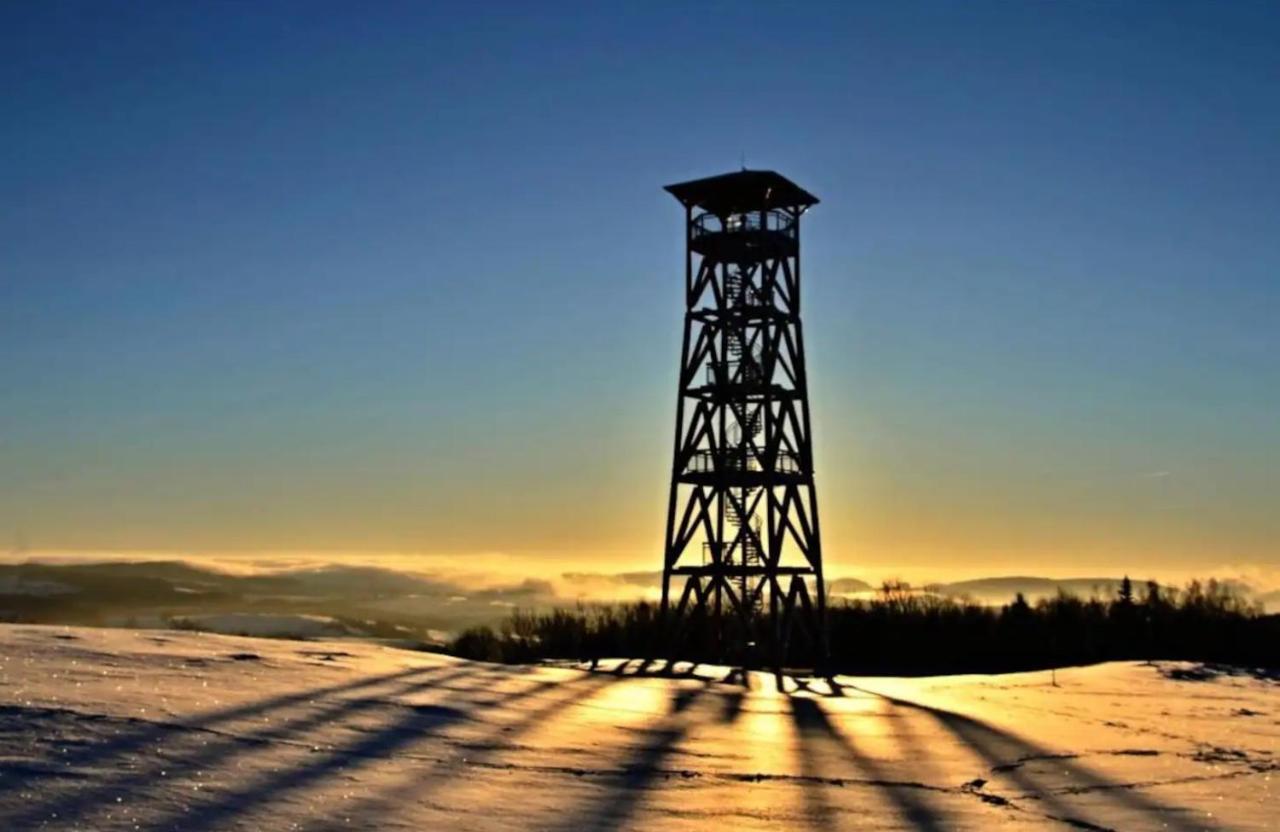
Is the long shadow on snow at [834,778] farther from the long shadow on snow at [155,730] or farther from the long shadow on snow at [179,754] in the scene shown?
the long shadow on snow at [155,730]

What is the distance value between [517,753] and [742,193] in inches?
969

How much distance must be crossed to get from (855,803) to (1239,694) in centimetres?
1265

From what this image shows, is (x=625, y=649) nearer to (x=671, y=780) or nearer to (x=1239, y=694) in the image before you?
(x=1239, y=694)

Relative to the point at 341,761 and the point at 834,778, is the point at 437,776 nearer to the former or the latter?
the point at 341,761

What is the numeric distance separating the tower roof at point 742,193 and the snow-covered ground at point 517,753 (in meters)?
18.4

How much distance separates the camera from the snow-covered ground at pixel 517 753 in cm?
739

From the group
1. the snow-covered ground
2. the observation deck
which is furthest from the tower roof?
the snow-covered ground

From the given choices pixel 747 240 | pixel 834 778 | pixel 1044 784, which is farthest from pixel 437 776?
pixel 747 240

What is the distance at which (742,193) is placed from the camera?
107 ft

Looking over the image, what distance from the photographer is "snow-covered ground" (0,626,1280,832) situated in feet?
24.3

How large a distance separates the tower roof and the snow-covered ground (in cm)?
1841

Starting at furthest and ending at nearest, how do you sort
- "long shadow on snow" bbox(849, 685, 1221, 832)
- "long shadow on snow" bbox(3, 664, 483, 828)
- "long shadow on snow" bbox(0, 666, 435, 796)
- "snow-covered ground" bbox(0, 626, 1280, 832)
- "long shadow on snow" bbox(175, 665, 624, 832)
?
"long shadow on snow" bbox(849, 685, 1221, 832), "snow-covered ground" bbox(0, 626, 1280, 832), "long shadow on snow" bbox(0, 666, 435, 796), "long shadow on snow" bbox(175, 665, 624, 832), "long shadow on snow" bbox(3, 664, 483, 828)

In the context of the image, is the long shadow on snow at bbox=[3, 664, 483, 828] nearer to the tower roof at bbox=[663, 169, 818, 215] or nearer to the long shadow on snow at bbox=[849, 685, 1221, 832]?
the long shadow on snow at bbox=[849, 685, 1221, 832]

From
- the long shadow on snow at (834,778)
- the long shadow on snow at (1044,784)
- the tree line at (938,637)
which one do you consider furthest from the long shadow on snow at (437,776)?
the tree line at (938,637)
